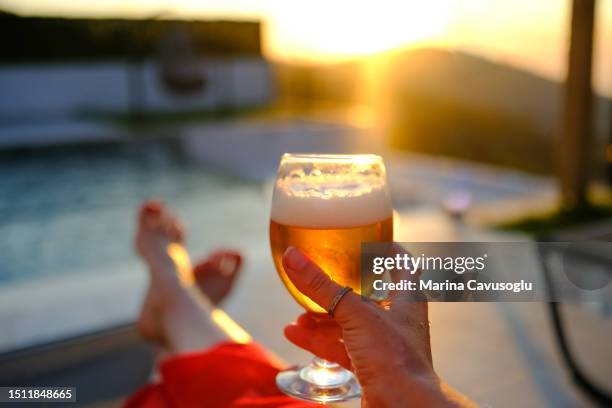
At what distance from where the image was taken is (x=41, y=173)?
1044 centimetres

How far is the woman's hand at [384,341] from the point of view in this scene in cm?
78

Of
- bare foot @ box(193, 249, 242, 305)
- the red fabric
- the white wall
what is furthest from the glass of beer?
the white wall

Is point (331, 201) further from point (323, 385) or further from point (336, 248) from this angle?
point (323, 385)

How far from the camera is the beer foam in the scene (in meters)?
1.02

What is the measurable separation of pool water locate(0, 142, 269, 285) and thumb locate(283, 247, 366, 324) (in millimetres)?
3171

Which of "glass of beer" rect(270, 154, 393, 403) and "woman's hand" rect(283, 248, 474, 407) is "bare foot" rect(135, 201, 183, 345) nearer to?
"glass of beer" rect(270, 154, 393, 403)

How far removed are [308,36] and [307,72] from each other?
21.1 ft

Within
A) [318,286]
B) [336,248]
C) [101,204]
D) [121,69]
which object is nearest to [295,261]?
[318,286]

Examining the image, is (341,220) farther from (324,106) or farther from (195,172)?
(324,106)

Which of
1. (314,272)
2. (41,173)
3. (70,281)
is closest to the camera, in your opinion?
(314,272)

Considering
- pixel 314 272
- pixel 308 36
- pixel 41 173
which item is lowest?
pixel 314 272

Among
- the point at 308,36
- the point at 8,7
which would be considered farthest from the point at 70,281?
the point at 8,7

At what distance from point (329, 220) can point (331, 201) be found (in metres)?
0.04

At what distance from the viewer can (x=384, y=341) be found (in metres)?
0.79
